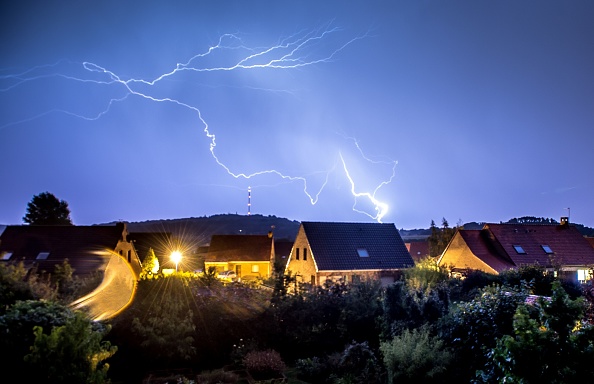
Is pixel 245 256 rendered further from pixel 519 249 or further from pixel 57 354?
pixel 57 354

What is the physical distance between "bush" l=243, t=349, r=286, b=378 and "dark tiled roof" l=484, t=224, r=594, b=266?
22.4m

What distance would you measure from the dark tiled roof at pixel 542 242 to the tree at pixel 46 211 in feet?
149

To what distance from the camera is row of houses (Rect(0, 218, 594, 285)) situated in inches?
1059

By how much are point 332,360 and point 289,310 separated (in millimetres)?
3481

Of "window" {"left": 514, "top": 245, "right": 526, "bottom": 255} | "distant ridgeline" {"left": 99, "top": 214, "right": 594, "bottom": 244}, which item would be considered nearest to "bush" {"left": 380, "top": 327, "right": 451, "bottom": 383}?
"window" {"left": 514, "top": 245, "right": 526, "bottom": 255}

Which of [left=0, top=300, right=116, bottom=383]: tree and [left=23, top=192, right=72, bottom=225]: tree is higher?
[left=23, top=192, right=72, bottom=225]: tree

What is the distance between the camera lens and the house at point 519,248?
2930cm

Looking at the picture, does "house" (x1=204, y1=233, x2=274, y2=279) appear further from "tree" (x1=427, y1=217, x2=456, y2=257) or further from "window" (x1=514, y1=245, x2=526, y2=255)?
"window" (x1=514, y1=245, x2=526, y2=255)

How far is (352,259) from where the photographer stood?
28141 mm

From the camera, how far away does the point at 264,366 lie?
39.0 feet

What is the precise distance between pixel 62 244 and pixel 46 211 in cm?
2790

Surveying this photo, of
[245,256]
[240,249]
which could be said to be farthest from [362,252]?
[240,249]

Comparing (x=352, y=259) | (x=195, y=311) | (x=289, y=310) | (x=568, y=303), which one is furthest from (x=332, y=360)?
(x=352, y=259)

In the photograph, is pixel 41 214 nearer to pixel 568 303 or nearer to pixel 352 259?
pixel 352 259
